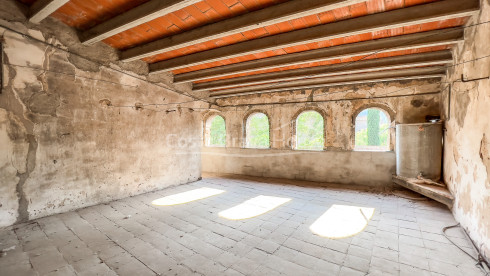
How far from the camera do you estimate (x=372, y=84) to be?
20.6 feet

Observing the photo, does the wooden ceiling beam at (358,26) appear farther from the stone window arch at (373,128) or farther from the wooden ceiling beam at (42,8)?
the stone window arch at (373,128)

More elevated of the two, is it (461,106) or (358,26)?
(358,26)

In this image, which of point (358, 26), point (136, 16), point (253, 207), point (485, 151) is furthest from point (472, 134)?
point (136, 16)

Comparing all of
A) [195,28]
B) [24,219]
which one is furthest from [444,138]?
[24,219]

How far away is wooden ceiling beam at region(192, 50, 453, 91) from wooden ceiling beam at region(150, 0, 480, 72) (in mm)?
1753

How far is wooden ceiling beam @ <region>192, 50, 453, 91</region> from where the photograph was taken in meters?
4.31

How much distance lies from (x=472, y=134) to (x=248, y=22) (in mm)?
3844

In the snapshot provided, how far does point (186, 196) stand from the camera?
5.36 meters

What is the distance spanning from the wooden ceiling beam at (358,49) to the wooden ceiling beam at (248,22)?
157 cm

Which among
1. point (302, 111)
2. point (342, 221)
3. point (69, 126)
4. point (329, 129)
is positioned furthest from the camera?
point (302, 111)

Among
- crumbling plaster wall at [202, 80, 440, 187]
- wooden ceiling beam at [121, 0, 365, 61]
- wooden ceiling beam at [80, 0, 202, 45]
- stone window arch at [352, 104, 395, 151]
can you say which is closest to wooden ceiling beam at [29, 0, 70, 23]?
wooden ceiling beam at [80, 0, 202, 45]

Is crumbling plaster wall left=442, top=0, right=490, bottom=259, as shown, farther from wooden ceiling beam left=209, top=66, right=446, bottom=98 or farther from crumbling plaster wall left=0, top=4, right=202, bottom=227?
crumbling plaster wall left=0, top=4, right=202, bottom=227

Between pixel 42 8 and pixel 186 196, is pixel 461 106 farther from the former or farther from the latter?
pixel 42 8

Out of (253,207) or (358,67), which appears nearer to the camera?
(253,207)
